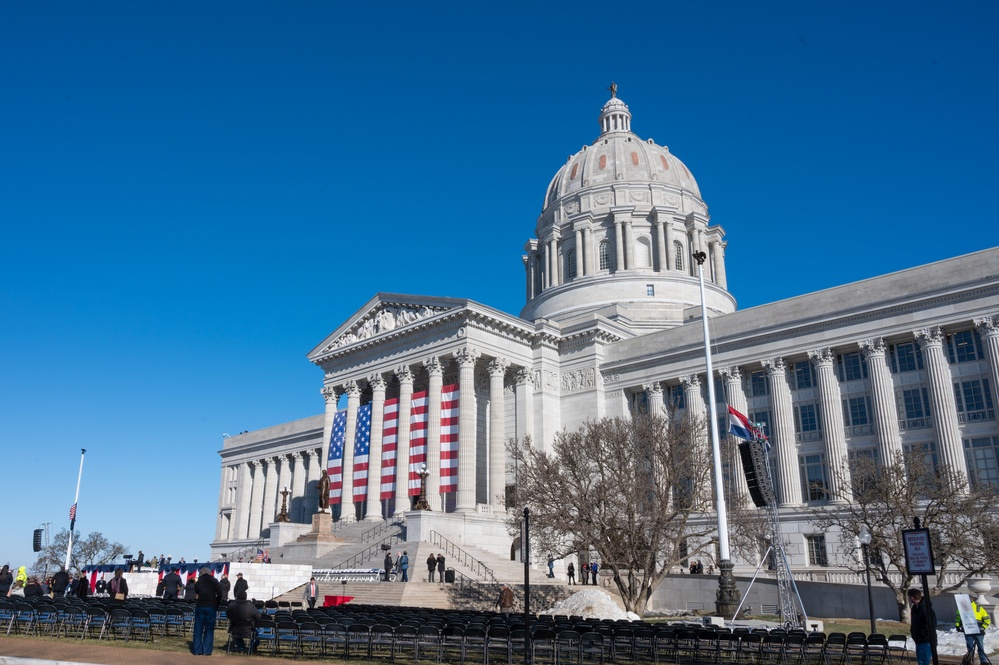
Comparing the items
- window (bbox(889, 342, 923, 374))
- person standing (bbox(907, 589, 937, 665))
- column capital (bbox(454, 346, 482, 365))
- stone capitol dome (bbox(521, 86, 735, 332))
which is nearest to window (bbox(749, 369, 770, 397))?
window (bbox(889, 342, 923, 374))

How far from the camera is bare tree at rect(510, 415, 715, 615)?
33.7 metres

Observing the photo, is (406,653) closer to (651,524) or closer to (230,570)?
(651,524)

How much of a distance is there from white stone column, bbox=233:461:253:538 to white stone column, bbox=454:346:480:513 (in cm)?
4119

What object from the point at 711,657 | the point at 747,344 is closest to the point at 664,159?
the point at 747,344

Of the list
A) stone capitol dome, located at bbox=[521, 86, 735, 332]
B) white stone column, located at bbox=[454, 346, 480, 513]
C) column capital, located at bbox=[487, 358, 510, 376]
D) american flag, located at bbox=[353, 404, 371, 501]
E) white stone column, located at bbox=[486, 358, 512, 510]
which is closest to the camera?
white stone column, located at bbox=[454, 346, 480, 513]

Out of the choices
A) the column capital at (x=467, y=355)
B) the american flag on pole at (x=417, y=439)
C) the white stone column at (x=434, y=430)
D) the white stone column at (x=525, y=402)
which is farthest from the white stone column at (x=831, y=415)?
the american flag on pole at (x=417, y=439)

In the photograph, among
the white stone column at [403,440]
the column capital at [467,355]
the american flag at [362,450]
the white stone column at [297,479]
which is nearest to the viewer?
the white stone column at [403,440]

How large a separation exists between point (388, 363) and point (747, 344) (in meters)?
25.2

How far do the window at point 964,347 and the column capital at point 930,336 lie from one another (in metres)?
1.03

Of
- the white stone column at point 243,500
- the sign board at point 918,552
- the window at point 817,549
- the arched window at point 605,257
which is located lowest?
the sign board at point 918,552

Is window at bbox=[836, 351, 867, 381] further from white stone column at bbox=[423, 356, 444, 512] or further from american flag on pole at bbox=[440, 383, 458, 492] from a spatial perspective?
white stone column at bbox=[423, 356, 444, 512]

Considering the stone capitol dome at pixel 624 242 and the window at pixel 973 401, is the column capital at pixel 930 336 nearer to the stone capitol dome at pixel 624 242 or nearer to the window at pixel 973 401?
the window at pixel 973 401

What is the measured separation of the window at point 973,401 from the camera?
4241 cm

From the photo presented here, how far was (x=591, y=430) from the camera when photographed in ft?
128
